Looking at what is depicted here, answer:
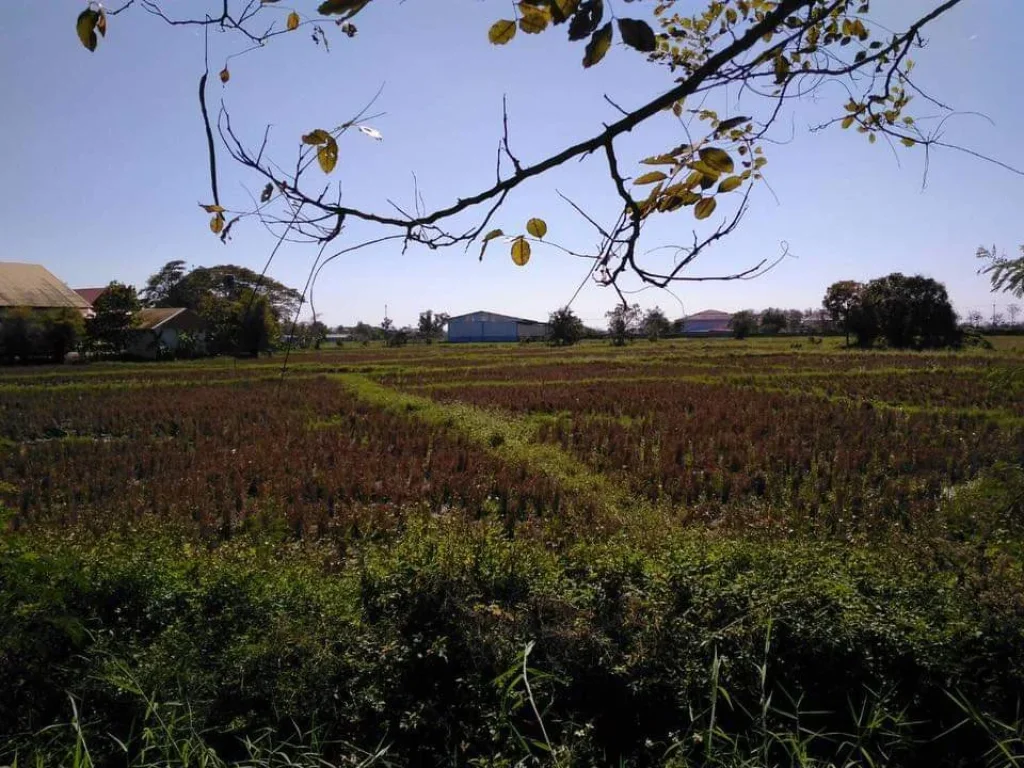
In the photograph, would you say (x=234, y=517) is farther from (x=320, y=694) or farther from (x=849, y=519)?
(x=849, y=519)

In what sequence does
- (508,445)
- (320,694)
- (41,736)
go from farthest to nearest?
(508,445) → (320,694) → (41,736)

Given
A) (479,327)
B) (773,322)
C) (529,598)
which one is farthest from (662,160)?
(479,327)

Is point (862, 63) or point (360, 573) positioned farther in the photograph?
point (360, 573)

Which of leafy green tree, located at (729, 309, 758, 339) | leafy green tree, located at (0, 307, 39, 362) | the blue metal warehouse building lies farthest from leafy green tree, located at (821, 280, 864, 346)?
leafy green tree, located at (0, 307, 39, 362)

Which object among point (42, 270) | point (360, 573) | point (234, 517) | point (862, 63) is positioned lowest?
point (234, 517)

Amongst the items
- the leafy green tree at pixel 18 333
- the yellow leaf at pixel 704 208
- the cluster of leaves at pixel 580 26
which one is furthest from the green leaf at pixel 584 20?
the leafy green tree at pixel 18 333

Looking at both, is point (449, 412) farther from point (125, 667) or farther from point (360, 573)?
point (125, 667)

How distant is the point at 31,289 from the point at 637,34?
140 ft

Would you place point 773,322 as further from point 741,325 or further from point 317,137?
point 317,137

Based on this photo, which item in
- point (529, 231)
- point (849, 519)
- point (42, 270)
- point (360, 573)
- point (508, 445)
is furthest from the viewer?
point (42, 270)

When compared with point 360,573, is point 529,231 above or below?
above

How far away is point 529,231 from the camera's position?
4.55ft

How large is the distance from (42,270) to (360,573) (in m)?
43.7

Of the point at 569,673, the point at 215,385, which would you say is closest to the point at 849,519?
the point at 569,673
